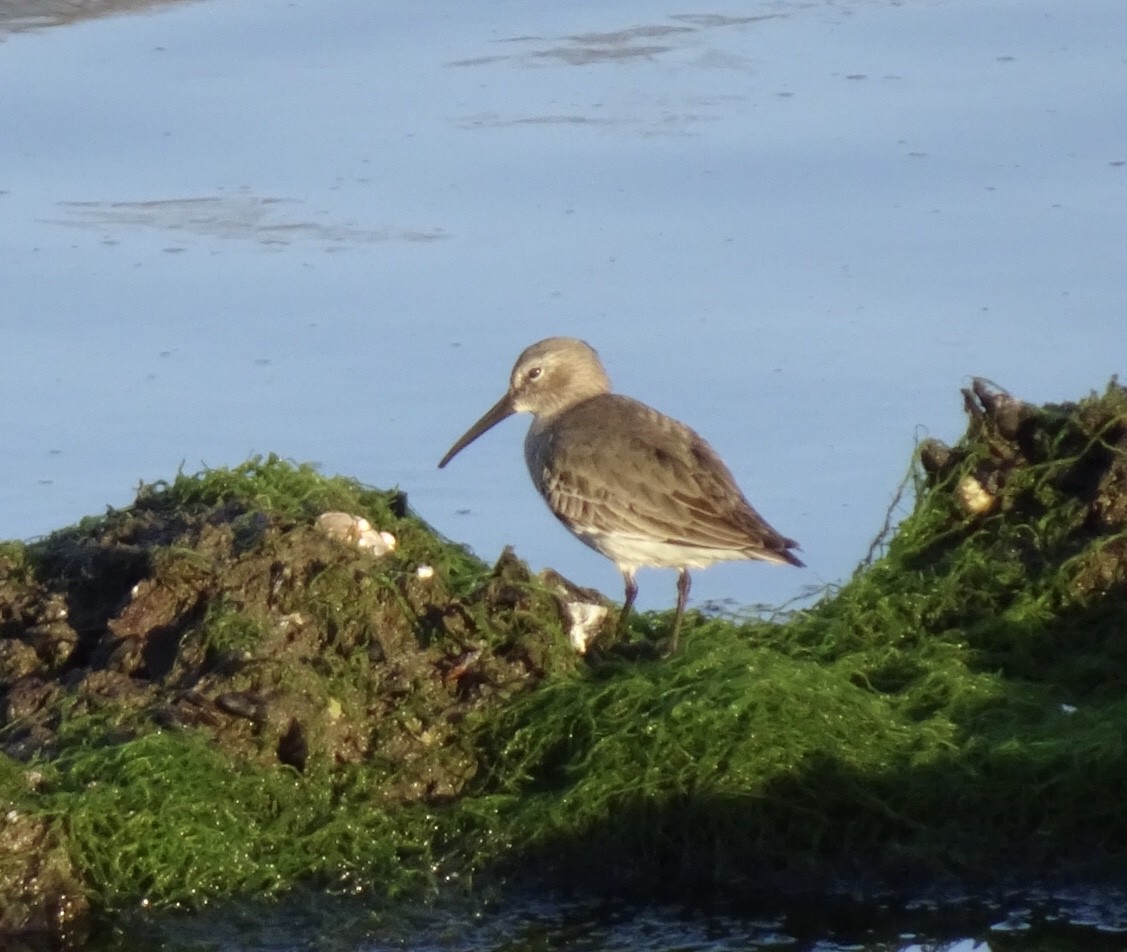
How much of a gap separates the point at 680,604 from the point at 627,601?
25 centimetres

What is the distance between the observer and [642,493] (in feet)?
25.0

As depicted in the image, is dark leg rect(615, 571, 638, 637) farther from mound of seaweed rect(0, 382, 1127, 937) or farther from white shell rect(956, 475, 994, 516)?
white shell rect(956, 475, 994, 516)

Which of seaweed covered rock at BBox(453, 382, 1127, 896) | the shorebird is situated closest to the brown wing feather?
A: the shorebird

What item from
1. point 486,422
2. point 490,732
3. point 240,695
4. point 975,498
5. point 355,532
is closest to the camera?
point 240,695

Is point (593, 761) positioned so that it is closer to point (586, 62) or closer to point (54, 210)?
point (54, 210)

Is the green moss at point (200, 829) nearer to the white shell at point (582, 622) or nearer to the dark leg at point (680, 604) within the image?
the white shell at point (582, 622)

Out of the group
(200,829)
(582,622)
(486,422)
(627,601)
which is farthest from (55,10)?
(200,829)

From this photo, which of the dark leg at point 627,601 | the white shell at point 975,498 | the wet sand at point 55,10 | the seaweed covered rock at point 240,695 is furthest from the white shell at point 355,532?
the wet sand at point 55,10

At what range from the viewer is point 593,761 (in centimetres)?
633

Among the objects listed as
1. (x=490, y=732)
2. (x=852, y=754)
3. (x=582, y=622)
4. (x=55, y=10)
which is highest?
(x=55, y=10)

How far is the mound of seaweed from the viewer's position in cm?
617

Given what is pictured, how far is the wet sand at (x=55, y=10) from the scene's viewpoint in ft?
40.0

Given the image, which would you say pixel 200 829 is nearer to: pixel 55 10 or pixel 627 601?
pixel 627 601

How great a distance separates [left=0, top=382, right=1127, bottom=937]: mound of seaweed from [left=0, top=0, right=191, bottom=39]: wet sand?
5.69 metres
